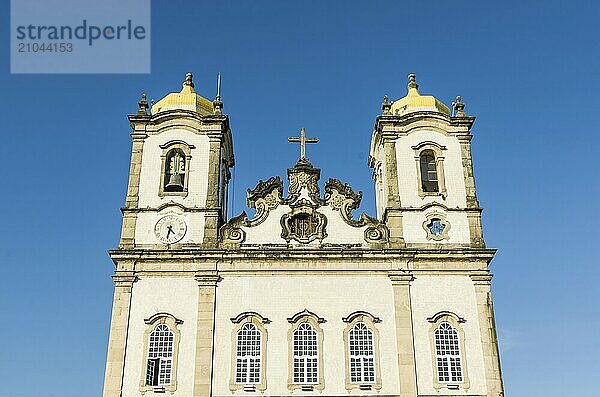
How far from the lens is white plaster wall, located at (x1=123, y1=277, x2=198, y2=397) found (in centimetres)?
2561

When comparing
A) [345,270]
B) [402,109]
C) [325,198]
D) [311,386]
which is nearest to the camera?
[311,386]

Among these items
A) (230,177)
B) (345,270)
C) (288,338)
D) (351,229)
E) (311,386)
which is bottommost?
(311,386)

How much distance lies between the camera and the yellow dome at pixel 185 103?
31.1m

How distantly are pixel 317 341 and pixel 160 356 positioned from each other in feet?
18.1

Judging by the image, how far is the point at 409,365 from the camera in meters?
25.9

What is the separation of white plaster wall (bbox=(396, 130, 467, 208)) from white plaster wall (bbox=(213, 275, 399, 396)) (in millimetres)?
3914

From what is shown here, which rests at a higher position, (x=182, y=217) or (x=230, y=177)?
(x=230, y=177)

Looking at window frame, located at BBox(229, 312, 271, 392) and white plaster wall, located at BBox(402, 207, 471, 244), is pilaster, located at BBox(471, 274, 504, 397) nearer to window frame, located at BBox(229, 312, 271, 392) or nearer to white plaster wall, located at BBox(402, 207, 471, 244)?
white plaster wall, located at BBox(402, 207, 471, 244)

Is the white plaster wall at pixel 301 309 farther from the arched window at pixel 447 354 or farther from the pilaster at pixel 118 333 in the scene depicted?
the pilaster at pixel 118 333

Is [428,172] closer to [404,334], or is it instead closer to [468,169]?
[468,169]

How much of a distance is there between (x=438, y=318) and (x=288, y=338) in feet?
17.8

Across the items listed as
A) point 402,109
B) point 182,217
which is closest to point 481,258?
point 402,109

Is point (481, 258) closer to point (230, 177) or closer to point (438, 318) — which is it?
point (438, 318)

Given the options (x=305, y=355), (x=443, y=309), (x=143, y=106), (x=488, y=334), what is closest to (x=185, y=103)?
(x=143, y=106)
